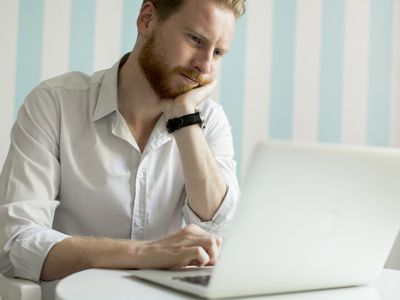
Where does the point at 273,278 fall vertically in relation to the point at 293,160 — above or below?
below

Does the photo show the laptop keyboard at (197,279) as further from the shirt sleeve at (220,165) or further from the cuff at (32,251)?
the shirt sleeve at (220,165)

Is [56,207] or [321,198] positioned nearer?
[321,198]

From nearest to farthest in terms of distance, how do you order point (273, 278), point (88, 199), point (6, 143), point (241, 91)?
point (273, 278) < point (88, 199) < point (6, 143) < point (241, 91)

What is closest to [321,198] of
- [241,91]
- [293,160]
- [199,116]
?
[293,160]

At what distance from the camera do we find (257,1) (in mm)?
2520

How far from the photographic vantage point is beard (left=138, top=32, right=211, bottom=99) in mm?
1747

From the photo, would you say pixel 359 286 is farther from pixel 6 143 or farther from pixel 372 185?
pixel 6 143

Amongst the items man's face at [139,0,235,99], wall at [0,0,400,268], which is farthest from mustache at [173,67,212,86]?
wall at [0,0,400,268]

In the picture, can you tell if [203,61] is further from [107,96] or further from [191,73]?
[107,96]

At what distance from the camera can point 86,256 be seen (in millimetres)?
1254

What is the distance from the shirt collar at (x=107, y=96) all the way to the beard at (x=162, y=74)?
3.7 inches

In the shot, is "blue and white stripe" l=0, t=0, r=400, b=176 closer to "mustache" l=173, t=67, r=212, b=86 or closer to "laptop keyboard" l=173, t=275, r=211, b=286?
"mustache" l=173, t=67, r=212, b=86

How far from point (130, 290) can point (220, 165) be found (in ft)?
2.73

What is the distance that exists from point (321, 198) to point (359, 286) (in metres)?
0.30
